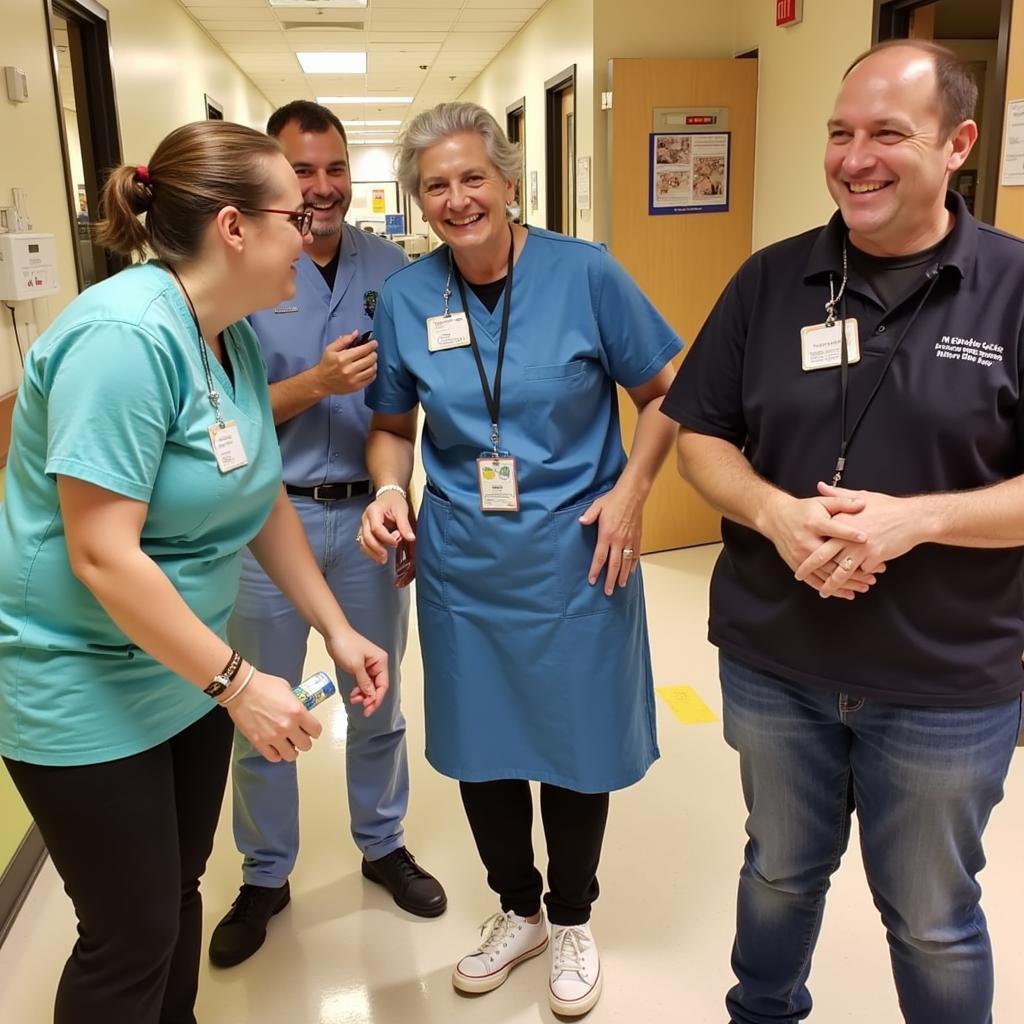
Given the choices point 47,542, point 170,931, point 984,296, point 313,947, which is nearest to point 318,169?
point 47,542

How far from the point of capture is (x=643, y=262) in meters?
4.03

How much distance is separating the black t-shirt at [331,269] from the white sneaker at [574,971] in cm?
136

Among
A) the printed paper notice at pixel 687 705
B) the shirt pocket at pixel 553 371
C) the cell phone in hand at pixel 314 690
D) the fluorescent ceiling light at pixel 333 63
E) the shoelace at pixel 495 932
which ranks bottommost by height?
the printed paper notice at pixel 687 705

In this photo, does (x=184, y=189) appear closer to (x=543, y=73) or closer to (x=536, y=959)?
(x=536, y=959)

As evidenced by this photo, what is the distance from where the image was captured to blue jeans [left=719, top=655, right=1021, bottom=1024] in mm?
1251

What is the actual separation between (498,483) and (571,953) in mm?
916

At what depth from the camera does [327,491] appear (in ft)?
6.21

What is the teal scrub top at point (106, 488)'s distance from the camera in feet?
3.62

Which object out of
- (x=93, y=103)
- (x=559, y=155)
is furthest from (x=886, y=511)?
(x=559, y=155)

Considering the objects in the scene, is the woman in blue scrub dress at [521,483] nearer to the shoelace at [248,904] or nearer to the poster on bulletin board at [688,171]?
the shoelace at [248,904]

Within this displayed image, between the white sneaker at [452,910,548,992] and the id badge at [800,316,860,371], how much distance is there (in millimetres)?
1259

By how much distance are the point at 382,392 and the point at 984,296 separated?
40.2 inches

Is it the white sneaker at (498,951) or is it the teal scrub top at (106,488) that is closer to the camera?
the teal scrub top at (106,488)

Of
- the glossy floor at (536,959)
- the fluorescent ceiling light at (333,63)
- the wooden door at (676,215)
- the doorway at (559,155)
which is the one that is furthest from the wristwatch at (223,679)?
the fluorescent ceiling light at (333,63)
